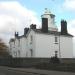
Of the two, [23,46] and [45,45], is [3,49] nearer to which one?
[23,46]

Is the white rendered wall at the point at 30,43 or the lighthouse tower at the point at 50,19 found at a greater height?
the lighthouse tower at the point at 50,19

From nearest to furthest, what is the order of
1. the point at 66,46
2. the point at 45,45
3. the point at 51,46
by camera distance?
the point at 45,45
the point at 51,46
the point at 66,46

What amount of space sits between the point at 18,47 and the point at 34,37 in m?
15.4

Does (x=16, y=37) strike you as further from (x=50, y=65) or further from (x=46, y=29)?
(x=50, y=65)

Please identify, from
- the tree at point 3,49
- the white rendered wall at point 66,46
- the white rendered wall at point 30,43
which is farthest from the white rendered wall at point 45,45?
the tree at point 3,49

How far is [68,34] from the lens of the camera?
73938mm

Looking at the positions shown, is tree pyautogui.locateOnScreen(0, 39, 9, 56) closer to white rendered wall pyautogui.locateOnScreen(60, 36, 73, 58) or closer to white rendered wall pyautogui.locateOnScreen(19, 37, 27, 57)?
white rendered wall pyautogui.locateOnScreen(19, 37, 27, 57)

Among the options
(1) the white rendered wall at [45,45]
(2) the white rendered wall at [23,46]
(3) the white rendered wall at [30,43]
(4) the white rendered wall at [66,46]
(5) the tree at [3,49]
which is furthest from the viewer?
(5) the tree at [3,49]

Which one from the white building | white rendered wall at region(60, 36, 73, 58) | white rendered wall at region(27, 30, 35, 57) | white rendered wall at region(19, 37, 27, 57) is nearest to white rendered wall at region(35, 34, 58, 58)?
the white building

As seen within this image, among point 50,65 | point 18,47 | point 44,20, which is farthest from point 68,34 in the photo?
point 50,65

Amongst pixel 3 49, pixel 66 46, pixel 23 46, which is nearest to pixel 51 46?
pixel 66 46

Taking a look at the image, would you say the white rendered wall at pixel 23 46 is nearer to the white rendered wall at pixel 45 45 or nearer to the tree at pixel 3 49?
the white rendered wall at pixel 45 45

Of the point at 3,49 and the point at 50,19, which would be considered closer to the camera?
the point at 50,19

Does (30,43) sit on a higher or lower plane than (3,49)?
higher
